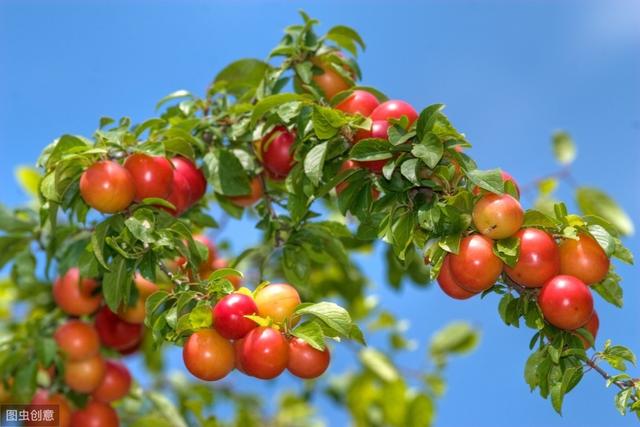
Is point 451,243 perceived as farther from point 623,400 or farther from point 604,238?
point 623,400

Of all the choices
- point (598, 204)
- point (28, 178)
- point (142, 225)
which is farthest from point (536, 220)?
point (28, 178)

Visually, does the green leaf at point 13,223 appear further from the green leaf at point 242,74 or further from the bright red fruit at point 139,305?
the green leaf at point 242,74

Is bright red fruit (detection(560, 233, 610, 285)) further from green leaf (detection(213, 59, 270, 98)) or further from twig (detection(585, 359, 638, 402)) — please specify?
green leaf (detection(213, 59, 270, 98))

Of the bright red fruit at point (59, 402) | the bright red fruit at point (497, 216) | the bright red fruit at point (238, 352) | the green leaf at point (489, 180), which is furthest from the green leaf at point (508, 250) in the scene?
the bright red fruit at point (59, 402)

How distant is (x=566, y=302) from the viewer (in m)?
1.54

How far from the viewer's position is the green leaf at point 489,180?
155 cm

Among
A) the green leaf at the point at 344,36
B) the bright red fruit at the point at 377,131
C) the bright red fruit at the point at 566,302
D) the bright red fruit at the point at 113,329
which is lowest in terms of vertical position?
the bright red fruit at the point at 566,302

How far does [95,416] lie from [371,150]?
52.7 inches

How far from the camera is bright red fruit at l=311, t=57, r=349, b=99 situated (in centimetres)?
209

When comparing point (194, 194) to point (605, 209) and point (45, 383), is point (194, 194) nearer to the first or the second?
point (45, 383)

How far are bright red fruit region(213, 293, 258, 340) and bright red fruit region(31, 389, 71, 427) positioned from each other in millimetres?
1045

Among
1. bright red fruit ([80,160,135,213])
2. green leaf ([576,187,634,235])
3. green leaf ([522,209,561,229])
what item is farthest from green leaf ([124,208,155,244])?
green leaf ([576,187,634,235])

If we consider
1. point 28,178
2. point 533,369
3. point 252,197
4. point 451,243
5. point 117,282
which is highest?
point 28,178

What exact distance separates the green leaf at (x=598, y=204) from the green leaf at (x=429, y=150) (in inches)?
54.8
